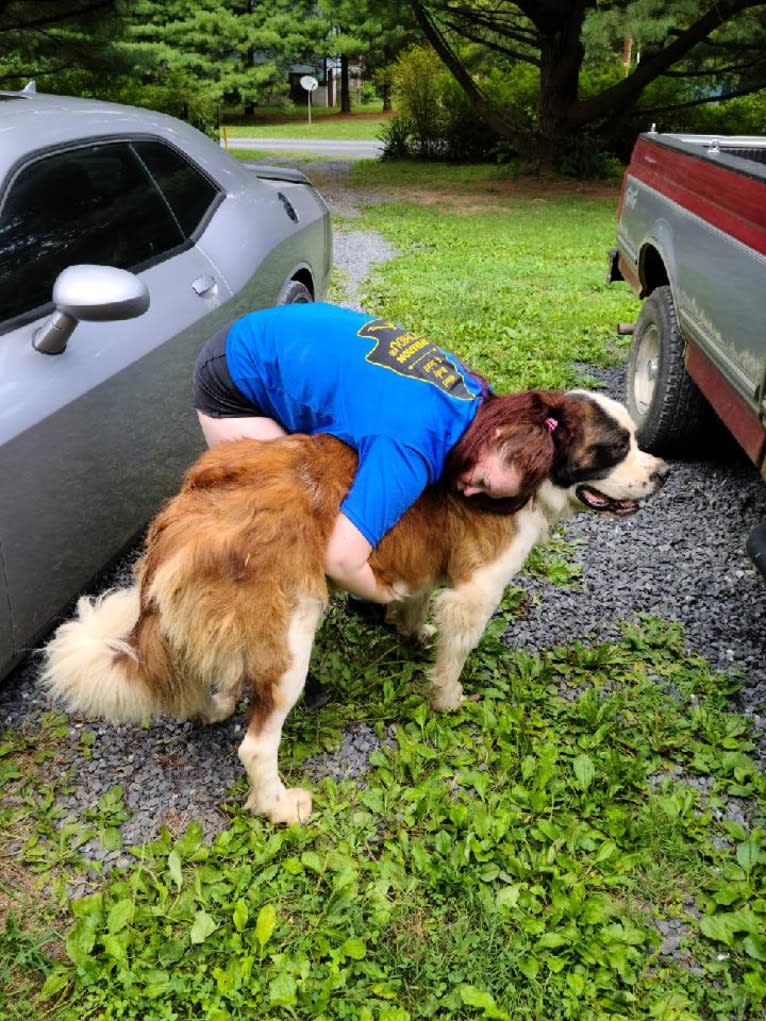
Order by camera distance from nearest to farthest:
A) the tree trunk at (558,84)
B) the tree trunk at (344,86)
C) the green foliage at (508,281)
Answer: the green foliage at (508,281)
the tree trunk at (558,84)
the tree trunk at (344,86)

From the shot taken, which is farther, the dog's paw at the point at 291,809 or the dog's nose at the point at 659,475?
the dog's nose at the point at 659,475

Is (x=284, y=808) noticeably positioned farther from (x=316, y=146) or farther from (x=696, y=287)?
(x=316, y=146)

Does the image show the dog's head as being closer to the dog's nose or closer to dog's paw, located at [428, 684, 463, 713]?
the dog's nose

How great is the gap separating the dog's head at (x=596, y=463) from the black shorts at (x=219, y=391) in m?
1.06

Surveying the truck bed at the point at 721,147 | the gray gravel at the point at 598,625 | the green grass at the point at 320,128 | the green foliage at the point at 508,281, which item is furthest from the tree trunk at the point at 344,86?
the gray gravel at the point at 598,625

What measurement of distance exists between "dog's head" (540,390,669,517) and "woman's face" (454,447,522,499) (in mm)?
269

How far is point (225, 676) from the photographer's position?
250cm

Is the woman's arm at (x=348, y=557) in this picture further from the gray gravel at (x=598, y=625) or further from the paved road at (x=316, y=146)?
the paved road at (x=316, y=146)

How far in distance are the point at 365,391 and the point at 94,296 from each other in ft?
2.86

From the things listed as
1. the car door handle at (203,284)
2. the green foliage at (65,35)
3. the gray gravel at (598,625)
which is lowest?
the gray gravel at (598,625)

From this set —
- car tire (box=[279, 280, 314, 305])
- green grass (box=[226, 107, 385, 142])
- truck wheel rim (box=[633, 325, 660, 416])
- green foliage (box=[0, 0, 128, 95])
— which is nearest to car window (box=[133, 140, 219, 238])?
car tire (box=[279, 280, 314, 305])

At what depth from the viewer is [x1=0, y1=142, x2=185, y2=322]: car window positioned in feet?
9.45

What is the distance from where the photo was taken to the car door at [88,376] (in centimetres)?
268

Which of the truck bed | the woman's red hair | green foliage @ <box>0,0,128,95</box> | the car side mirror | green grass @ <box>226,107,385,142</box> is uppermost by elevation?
green foliage @ <box>0,0,128,95</box>
